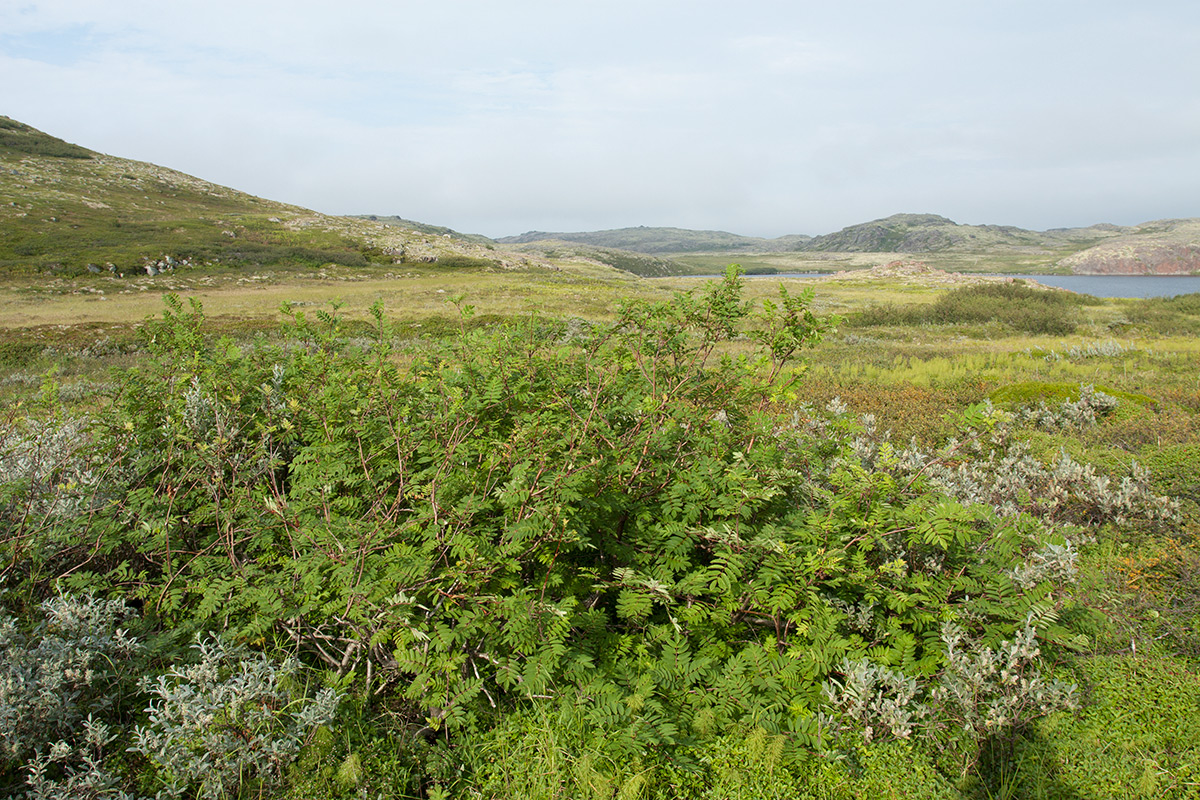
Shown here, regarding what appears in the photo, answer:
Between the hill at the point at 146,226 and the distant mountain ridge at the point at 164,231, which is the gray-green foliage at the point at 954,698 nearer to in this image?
the hill at the point at 146,226

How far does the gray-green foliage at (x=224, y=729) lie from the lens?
224cm

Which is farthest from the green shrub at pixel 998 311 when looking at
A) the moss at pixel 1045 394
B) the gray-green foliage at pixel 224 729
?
the gray-green foliage at pixel 224 729

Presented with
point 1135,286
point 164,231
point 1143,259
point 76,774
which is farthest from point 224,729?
point 1143,259

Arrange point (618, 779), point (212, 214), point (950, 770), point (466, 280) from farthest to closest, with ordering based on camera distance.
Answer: point (212, 214), point (466, 280), point (950, 770), point (618, 779)

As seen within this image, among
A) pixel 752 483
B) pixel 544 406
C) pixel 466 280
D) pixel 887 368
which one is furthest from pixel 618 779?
pixel 466 280

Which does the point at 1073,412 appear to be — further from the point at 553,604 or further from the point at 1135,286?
the point at 1135,286

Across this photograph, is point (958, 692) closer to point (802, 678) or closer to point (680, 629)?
point (802, 678)

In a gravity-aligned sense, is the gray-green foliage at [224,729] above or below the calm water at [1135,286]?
below

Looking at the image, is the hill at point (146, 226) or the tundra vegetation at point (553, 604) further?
the hill at point (146, 226)

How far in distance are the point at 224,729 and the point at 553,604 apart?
1.49m

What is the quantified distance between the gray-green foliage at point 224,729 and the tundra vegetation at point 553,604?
0.02 metres

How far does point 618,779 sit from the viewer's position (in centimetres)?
243

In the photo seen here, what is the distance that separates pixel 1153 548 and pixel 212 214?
94.3 meters

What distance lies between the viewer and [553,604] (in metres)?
2.57
